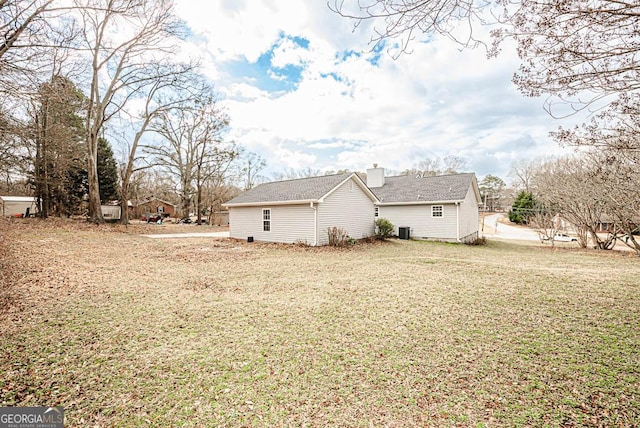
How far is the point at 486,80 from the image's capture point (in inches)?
224

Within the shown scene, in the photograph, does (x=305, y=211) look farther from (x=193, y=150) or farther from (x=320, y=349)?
(x=193, y=150)

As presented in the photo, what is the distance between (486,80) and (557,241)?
62.4 ft

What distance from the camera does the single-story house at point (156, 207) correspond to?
46112 millimetres

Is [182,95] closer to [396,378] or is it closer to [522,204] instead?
[396,378]

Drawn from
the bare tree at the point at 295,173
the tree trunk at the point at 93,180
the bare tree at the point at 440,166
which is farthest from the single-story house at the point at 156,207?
the bare tree at the point at 440,166

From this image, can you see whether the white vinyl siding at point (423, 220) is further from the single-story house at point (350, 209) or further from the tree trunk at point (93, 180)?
the tree trunk at point (93, 180)

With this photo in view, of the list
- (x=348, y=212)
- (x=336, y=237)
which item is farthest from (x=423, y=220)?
(x=336, y=237)

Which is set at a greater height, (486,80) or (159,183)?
(159,183)

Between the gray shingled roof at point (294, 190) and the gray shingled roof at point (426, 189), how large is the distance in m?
4.86

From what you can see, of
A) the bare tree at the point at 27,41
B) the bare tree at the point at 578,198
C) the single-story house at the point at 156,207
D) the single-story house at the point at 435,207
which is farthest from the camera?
the single-story house at the point at 156,207

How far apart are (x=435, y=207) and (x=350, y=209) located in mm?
5480

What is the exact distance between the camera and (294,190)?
16047mm

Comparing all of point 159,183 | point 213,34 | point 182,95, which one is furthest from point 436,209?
point 159,183

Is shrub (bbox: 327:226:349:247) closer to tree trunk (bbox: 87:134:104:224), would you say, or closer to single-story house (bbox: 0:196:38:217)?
tree trunk (bbox: 87:134:104:224)
